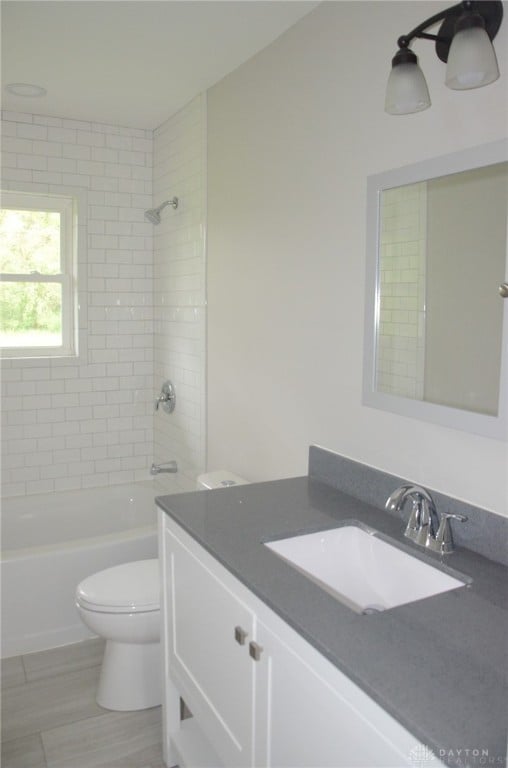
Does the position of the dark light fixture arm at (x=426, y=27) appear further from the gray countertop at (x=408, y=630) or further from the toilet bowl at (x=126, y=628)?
the toilet bowl at (x=126, y=628)

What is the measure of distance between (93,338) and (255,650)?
277cm

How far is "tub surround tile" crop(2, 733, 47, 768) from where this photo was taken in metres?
2.21

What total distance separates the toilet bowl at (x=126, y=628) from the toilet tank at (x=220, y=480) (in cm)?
41

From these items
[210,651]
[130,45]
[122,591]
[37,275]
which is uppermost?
[130,45]

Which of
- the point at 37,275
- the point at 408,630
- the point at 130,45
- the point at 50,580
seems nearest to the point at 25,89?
the point at 130,45

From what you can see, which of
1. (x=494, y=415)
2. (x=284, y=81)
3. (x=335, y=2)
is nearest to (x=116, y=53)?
(x=284, y=81)

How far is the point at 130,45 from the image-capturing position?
2.62m

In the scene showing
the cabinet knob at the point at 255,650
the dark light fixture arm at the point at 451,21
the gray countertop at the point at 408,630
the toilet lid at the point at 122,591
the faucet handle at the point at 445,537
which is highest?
the dark light fixture arm at the point at 451,21

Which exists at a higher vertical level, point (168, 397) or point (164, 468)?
point (168, 397)

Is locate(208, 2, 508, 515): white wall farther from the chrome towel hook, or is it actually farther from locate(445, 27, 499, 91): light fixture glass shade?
the chrome towel hook

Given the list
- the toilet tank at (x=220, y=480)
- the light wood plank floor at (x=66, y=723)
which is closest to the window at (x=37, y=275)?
the toilet tank at (x=220, y=480)

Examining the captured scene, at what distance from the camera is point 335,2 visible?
215 cm

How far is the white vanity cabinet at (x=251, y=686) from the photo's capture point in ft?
3.84

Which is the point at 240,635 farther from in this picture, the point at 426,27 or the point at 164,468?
the point at 164,468
